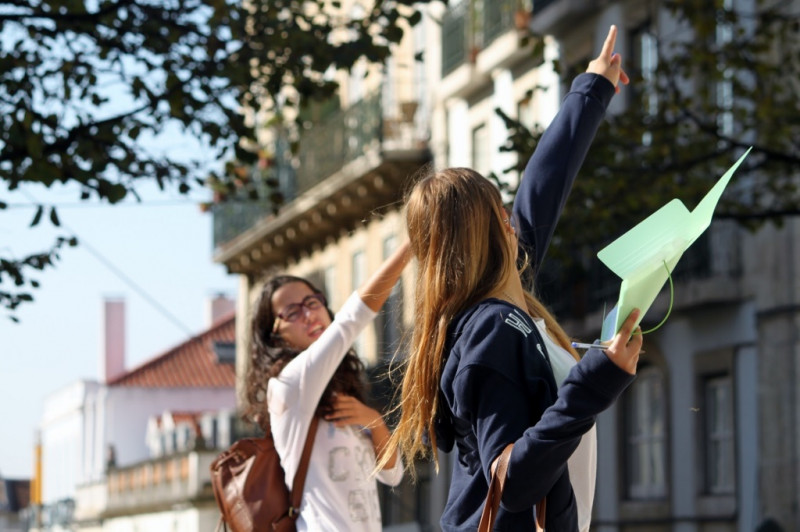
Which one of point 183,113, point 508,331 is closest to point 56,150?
point 183,113

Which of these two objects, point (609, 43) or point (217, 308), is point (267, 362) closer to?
point (609, 43)

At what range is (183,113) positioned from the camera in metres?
11.2

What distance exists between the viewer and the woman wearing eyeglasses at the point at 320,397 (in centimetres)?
564

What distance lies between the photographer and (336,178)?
34281 millimetres

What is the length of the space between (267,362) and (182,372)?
206ft

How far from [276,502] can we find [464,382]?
7.07 feet

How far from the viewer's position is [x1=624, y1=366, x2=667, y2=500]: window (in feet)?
75.5

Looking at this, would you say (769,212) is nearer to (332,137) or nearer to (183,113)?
(183,113)

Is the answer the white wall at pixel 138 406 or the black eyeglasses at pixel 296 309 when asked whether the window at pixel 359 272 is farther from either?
the white wall at pixel 138 406

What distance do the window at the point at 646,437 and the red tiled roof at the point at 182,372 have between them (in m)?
42.9

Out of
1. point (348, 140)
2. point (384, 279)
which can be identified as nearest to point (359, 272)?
point (348, 140)

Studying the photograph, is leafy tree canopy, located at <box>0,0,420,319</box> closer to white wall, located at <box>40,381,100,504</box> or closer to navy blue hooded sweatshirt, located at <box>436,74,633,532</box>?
navy blue hooded sweatshirt, located at <box>436,74,633,532</box>

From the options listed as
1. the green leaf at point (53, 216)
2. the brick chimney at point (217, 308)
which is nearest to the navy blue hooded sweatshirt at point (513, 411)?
the green leaf at point (53, 216)

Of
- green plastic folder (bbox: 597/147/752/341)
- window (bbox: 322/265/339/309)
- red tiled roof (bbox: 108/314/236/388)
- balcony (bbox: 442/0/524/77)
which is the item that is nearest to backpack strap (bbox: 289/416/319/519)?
green plastic folder (bbox: 597/147/752/341)
